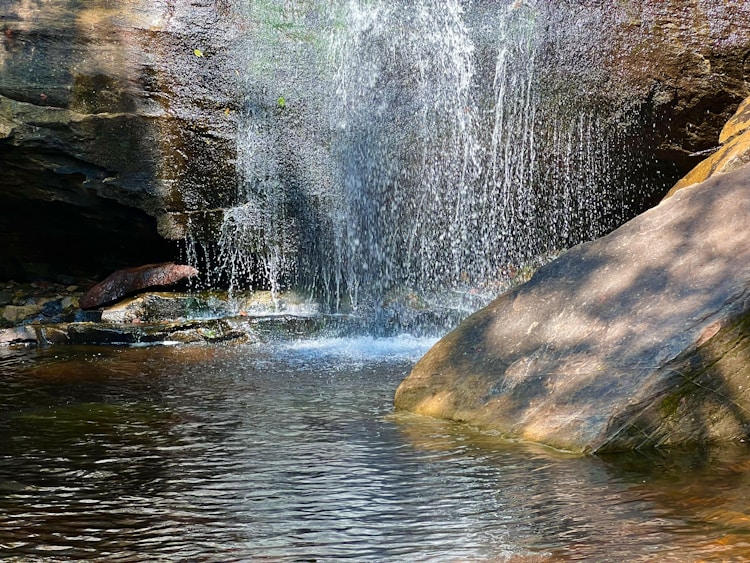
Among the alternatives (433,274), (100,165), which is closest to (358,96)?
(433,274)

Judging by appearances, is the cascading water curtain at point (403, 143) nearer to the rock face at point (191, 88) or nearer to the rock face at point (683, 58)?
the rock face at point (191, 88)

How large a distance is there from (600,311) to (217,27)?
6358mm

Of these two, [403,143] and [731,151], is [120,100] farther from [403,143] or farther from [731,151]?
[731,151]

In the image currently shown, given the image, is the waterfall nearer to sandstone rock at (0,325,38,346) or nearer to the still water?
sandstone rock at (0,325,38,346)

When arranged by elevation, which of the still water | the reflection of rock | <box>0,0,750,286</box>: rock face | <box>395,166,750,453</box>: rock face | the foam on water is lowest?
the foam on water

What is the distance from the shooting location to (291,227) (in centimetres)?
949

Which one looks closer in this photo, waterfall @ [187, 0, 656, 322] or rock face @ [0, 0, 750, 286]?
rock face @ [0, 0, 750, 286]

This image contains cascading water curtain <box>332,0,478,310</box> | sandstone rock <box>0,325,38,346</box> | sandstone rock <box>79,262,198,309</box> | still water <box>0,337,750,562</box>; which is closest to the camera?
still water <box>0,337,750,562</box>

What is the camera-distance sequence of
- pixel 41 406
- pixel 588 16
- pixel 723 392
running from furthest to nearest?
pixel 588 16 < pixel 41 406 < pixel 723 392

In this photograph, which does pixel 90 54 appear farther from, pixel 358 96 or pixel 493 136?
pixel 493 136

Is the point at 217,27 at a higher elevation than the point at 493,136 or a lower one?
higher

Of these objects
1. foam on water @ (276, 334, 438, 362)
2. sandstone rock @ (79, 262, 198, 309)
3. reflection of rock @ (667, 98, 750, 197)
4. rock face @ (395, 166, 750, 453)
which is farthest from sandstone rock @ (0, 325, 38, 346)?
reflection of rock @ (667, 98, 750, 197)

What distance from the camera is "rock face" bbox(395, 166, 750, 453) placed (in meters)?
3.67

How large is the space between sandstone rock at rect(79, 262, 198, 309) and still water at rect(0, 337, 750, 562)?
13.6 feet
